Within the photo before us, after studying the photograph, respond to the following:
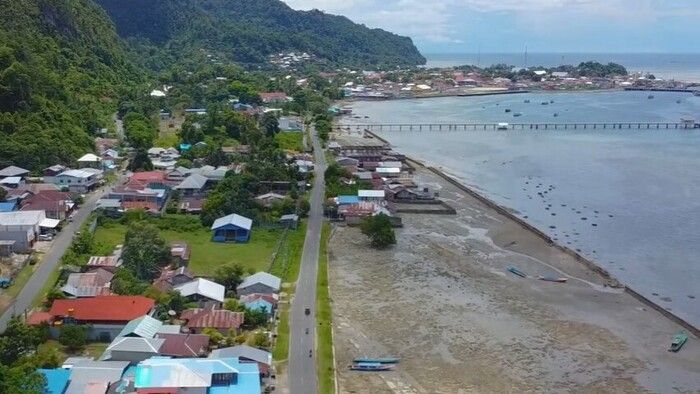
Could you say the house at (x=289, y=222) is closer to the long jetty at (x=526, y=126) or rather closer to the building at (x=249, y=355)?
the building at (x=249, y=355)

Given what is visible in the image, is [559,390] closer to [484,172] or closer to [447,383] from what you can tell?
[447,383]

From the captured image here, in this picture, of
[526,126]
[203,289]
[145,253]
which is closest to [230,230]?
[145,253]

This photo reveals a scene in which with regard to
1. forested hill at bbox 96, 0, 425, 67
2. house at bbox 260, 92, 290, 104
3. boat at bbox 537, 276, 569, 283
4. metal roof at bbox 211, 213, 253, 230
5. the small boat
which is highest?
forested hill at bbox 96, 0, 425, 67

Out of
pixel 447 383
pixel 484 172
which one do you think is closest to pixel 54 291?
pixel 447 383

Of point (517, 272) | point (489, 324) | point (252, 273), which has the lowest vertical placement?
point (489, 324)

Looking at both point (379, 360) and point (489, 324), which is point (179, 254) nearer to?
point (379, 360)

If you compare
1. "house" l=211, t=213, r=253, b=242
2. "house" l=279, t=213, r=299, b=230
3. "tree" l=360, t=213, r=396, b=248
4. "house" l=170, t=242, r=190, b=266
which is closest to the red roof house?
"house" l=170, t=242, r=190, b=266

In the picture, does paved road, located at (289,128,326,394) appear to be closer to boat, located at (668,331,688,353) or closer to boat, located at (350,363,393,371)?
boat, located at (350,363,393,371)

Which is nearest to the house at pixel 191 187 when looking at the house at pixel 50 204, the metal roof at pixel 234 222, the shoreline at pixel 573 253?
the metal roof at pixel 234 222
